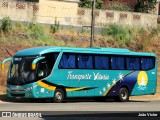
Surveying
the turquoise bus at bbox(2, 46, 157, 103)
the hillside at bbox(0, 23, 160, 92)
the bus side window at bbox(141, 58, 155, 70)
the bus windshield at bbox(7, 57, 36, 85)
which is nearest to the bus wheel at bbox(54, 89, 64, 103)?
the turquoise bus at bbox(2, 46, 157, 103)

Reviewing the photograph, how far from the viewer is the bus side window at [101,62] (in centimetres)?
3097

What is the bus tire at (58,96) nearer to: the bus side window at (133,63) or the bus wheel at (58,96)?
the bus wheel at (58,96)

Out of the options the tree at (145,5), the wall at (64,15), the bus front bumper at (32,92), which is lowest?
the bus front bumper at (32,92)

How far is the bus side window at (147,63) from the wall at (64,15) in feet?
75.6

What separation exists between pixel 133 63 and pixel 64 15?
26.3 meters

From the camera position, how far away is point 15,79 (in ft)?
93.9

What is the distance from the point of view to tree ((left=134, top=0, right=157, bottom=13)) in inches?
3118

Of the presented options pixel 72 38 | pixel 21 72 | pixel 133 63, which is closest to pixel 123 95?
pixel 133 63

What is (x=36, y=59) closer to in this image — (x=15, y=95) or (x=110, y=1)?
(x=15, y=95)

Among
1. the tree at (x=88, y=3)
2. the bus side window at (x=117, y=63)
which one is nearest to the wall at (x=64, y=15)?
the tree at (x=88, y=3)

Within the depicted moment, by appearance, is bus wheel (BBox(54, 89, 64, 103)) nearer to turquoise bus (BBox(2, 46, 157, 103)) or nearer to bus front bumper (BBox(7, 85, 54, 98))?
turquoise bus (BBox(2, 46, 157, 103))

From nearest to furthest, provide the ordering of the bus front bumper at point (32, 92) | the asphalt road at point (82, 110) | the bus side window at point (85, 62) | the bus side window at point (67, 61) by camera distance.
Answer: the asphalt road at point (82, 110) → the bus front bumper at point (32, 92) → the bus side window at point (67, 61) → the bus side window at point (85, 62)

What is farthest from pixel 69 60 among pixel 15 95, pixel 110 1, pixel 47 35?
pixel 110 1

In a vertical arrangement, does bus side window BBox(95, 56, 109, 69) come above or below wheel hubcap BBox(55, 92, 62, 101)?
above
